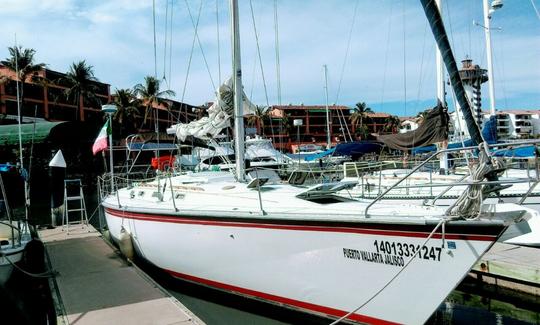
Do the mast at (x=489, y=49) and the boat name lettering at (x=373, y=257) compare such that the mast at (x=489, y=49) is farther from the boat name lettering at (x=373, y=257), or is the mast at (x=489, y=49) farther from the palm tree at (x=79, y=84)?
the palm tree at (x=79, y=84)

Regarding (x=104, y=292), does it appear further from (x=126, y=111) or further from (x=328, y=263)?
(x=126, y=111)

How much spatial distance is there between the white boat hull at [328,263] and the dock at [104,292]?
873 mm

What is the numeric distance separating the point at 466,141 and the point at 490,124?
3.13 feet

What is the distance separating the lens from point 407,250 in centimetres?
483

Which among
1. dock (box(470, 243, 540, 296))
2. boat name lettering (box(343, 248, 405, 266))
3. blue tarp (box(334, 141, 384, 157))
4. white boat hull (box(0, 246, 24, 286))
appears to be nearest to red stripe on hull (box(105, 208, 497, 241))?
boat name lettering (box(343, 248, 405, 266))

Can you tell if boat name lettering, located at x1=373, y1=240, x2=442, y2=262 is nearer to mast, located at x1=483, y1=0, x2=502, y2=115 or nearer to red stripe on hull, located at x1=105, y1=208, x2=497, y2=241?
red stripe on hull, located at x1=105, y1=208, x2=497, y2=241

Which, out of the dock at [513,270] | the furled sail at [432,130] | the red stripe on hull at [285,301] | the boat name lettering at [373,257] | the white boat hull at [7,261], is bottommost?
the dock at [513,270]

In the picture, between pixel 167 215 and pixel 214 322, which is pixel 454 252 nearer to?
pixel 214 322

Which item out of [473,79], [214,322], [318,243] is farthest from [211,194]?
[473,79]

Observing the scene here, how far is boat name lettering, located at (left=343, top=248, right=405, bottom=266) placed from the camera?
490cm

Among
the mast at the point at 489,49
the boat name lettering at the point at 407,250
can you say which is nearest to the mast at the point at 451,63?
the boat name lettering at the point at 407,250

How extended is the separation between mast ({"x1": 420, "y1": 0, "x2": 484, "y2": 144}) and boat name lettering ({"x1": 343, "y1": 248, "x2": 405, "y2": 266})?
1.56 metres

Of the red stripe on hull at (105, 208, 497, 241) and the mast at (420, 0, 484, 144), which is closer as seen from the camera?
the red stripe on hull at (105, 208, 497, 241)

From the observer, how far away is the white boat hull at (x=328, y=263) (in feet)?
15.4
